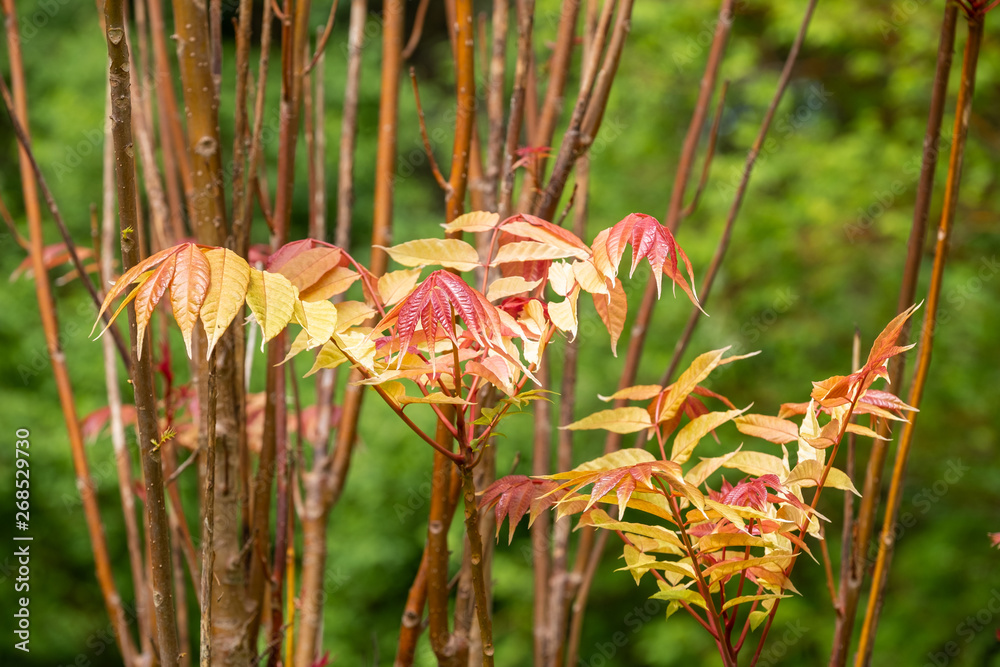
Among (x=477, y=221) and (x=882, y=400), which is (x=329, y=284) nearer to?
(x=477, y=221)

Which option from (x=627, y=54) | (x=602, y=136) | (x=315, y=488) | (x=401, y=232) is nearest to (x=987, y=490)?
(x=602, y=136)

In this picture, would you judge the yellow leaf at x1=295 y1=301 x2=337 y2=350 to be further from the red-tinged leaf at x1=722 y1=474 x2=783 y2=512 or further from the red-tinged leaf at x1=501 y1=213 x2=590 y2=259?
the red-tinged leaf at x1=722 y1=474 x2=783 y2=512

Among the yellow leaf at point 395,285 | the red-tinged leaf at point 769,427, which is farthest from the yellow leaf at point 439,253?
the red-tinged leaf at point 769,427

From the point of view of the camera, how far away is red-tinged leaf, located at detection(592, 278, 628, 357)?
562mm

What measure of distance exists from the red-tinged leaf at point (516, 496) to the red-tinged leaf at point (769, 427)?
16 centimetres

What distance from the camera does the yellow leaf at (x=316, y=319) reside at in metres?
0.47

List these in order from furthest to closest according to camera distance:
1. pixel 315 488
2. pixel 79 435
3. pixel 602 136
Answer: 1. pixel 602 136
2. pixel 315 488
3. pixel 79 435

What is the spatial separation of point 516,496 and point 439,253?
192mm

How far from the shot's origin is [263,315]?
45cm

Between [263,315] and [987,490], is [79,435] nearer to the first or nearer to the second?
[263,315]

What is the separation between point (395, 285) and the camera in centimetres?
60

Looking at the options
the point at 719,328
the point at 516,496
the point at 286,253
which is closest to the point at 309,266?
the point at 286,253

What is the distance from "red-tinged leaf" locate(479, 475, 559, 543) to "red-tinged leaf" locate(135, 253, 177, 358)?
0.26 metres

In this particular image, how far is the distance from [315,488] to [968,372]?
2977 millimetres
